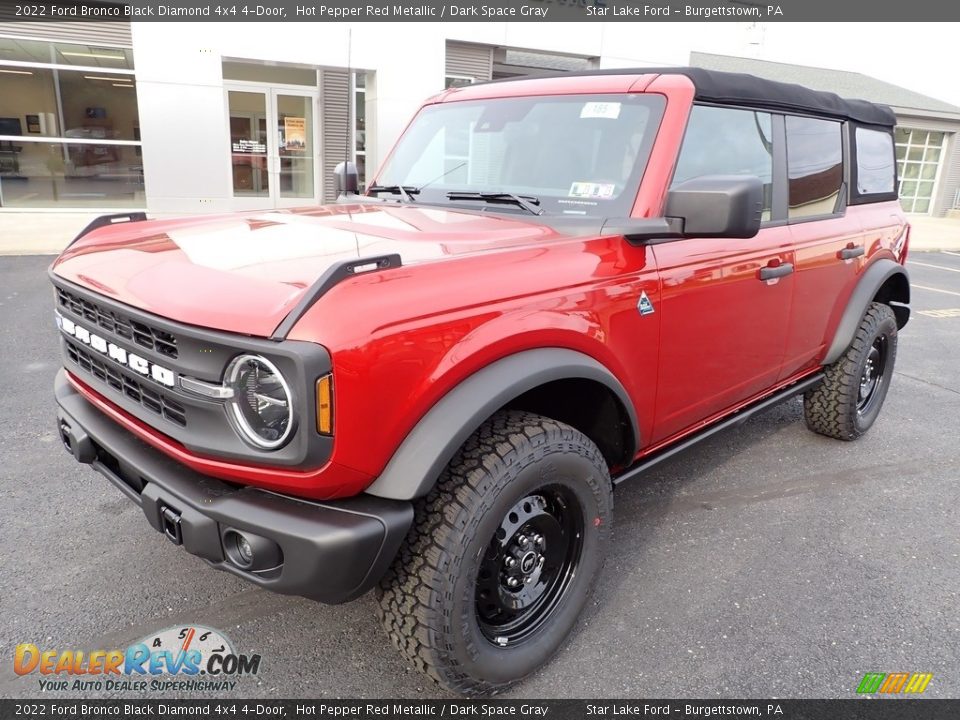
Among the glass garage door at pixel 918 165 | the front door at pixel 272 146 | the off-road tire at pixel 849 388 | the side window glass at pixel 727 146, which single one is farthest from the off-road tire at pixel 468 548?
the glass garage door at pixel 918 165

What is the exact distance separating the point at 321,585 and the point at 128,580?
1429 millimetres

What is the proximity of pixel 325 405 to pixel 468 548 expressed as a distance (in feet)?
1.96

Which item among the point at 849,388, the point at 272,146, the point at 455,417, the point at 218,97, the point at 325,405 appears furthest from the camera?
the point at 272,146

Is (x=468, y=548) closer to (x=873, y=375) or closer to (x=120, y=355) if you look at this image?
(x=120, y=355)

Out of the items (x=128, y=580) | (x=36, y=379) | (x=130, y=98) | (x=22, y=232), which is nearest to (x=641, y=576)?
(x=128, y=580)

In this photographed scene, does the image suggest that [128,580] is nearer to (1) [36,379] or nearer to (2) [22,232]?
(1) [36,379]

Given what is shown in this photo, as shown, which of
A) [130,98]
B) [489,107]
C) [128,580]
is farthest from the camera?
[130,98]

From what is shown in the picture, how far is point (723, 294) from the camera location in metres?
2.87

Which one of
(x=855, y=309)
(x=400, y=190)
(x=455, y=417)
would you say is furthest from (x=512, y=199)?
(x=855, y=309)

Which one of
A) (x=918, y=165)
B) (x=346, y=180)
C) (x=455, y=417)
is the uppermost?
(x=346, y=180)

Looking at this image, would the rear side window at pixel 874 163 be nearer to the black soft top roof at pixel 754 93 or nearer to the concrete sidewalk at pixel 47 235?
the black soft top roof at pixel 754 93

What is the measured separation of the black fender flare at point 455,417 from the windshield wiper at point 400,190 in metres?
1.42

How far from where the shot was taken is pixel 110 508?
10.8 feet

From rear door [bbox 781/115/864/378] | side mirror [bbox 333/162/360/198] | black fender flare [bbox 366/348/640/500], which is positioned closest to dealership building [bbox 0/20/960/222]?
side mirror [bbox 333/162/360/198]
